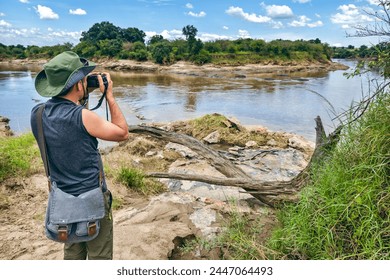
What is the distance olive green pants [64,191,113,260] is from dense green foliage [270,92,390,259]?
115 centimetres

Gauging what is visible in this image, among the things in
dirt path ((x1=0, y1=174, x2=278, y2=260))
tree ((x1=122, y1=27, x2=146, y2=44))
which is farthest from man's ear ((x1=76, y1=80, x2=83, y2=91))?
tree ((x1=122, y1=27, x2=146, y2=44))

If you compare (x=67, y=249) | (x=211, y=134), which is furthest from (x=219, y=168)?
(x=211, y=134)

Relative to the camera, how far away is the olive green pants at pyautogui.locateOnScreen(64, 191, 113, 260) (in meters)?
1.93

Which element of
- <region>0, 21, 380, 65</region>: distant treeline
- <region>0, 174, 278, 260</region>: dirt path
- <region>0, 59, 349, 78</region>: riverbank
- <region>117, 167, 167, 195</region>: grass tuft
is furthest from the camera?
<region>0, 21, 380, 65</region>: distant treeline

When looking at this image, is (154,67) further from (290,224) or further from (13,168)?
(290,224)

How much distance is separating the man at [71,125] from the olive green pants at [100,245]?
0.71ft

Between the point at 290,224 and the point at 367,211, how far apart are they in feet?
1.87

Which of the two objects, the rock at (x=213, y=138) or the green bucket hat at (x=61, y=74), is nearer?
the green bucket hat at (x=61, y=74)

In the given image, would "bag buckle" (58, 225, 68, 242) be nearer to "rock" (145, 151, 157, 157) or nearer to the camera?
the camera

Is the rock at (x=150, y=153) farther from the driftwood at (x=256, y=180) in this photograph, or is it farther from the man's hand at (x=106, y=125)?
the man's hand at (x=106, y=125)

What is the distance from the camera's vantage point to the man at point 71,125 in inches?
65.9

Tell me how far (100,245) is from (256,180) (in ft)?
6.65

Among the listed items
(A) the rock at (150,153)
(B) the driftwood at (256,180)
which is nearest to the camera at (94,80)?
(B) the driftwood at (256,180)

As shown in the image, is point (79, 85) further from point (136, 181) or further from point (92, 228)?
point (136, 181)
